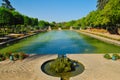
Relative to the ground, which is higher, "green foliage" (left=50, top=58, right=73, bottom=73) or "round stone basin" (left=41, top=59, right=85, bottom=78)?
"green foliage" (left=50, top=58, right=73, bottom=73)

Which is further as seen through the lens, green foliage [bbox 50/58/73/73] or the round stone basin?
green foliage [bbox 50/58/73/73]

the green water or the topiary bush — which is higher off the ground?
the topiary bush

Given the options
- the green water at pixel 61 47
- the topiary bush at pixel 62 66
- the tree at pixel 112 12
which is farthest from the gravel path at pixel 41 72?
the tree at pixel 112 12

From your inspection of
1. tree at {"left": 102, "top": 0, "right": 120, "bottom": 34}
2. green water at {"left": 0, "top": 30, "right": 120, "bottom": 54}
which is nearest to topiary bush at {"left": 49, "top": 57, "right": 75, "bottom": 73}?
green water at {"left": 0, "top": 30, "right": 120, "bottom": 54}

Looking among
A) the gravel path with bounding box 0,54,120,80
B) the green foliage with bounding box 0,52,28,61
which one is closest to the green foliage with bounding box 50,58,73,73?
the gravel path with bounding box 0,54,120,80

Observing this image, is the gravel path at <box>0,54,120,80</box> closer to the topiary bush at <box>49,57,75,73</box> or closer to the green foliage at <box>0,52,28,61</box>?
the green foliage at <box>0,52,28,61</box>

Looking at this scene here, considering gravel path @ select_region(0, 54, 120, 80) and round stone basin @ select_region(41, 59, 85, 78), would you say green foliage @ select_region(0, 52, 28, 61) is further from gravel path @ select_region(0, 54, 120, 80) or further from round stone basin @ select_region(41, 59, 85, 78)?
round stone basin @ select_region(41, 59, 85, 78)

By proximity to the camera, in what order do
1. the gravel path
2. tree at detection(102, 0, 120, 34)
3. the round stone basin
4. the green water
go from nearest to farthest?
the gravel path < the round stone basin < the green water < tree at detection(102, 0, 120, 34)

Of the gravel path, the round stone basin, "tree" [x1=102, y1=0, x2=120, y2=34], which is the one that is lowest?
the round stone basin

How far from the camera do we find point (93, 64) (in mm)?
11219

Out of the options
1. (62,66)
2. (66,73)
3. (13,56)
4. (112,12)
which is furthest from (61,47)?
(112,12)

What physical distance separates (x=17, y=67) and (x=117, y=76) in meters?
5.73

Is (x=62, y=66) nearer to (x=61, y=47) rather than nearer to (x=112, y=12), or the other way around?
(x=61, y=47)

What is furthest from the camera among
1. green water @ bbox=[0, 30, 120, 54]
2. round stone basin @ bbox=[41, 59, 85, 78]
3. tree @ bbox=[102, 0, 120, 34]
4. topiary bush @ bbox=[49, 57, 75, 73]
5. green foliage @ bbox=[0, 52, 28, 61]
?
tree @ bbox=[102, 0, 120, 34]
